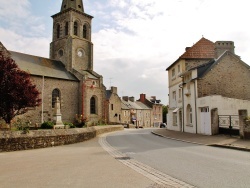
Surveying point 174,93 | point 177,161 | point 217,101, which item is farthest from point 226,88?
point 177,161

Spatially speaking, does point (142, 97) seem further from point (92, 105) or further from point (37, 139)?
point (37, 139)

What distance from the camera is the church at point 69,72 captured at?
33.6 meters

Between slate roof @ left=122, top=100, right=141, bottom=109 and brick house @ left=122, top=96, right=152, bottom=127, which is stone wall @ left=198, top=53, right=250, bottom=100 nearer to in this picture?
brick house @ left=122, top=96, right=152, bottom=127

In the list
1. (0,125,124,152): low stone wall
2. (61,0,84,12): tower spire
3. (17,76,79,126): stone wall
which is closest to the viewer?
(0,125,124,152): low stone wall

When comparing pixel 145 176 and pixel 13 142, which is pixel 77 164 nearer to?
pixel 145 176

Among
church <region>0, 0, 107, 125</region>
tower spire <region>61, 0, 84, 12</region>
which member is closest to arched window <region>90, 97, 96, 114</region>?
church <region>0, 0, 107, 125</region>

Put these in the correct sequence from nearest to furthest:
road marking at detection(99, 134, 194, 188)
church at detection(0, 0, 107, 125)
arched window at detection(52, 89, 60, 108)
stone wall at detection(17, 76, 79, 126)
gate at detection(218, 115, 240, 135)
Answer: road marking at detection(99, 134, 194, 188) < gate at detection(218, 115, 240, 135) < stone wall at detection(17, 76, 79, 126) < church at detection(0, 0, 107, 125) < arched window at detection(52, 89, 60, 108)

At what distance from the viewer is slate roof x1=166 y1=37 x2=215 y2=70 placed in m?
28.4

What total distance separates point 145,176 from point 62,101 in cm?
3052

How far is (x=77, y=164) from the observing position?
30.6 feet

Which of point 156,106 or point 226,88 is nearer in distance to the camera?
point 226,88

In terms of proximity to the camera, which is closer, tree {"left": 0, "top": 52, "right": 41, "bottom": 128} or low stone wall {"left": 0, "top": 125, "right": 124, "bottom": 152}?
low stone wall {"left": 0, "top": 125, "right": 124, "bottom": 152}

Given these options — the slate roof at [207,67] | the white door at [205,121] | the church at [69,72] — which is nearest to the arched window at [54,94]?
the church at [69,72]

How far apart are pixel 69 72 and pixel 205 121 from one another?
24976 millimetres
